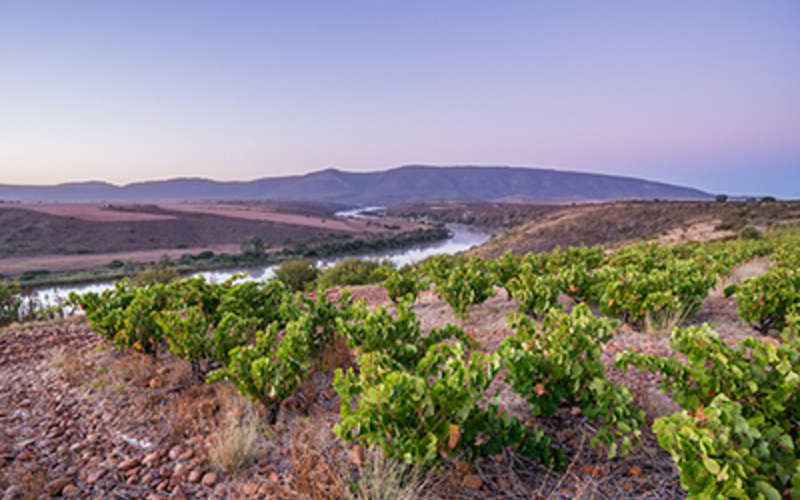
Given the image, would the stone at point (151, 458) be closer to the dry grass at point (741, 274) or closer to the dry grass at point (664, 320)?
the dry grass at point (664, 320)

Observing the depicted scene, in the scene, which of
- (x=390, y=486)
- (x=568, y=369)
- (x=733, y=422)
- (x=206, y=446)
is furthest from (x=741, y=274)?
(x=206, y=446)

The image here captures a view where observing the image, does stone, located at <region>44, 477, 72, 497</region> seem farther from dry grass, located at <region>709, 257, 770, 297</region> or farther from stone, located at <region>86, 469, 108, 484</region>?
dry grass, located at <region>709, 257, 770, 297</region>

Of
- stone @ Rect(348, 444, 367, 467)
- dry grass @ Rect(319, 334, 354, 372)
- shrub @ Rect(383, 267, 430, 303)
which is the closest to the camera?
stone @ Rect(348, 444, 367, 467)

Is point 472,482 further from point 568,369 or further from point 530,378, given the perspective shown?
point 568,369

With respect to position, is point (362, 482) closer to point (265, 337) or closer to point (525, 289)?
point (265, 337)

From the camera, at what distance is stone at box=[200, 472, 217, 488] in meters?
3.27

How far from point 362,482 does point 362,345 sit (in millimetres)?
1675

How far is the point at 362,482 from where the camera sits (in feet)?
9.37

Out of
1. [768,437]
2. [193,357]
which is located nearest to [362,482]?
[768,437]

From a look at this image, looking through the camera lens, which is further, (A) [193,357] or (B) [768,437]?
(A) [193,357]

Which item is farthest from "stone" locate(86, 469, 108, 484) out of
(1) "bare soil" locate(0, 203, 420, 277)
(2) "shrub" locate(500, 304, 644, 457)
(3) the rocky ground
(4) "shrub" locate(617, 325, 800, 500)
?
(1) "bare soil" locate(0, 203, 420, 277)

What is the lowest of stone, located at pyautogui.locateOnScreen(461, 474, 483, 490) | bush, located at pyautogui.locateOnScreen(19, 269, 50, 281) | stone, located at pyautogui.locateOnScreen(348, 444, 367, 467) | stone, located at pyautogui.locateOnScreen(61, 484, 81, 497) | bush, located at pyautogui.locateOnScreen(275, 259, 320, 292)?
bush, located at pyautogui.locateOnScreen(19, 269, 50, 281)

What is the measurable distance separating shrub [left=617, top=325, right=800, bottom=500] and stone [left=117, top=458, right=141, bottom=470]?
4.29m

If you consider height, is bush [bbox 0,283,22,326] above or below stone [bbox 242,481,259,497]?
below
